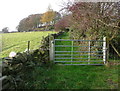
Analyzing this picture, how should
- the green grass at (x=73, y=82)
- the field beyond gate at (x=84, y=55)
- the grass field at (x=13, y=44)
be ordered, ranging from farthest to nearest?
the field beyond gate at (x=84, y=55) < the grass field at (x=13, y=44) < the green grass at (x=73, y=82)

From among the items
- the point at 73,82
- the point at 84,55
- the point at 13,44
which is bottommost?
the point at 73,82

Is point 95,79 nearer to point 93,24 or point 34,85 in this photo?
point 34,85

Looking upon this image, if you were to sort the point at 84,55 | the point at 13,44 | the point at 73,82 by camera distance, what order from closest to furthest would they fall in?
1. the point at 73,82
2. the point at 84,55
3. the point at 13,44

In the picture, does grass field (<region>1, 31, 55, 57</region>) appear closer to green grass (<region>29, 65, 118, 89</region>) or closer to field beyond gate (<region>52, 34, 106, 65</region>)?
field beyond gate (<region>52, 34, 106, 65</region>)

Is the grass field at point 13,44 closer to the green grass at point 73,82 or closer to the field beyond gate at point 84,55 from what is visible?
the field beyond gate at point 84,55

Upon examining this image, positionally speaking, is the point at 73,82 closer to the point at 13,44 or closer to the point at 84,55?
the point at 84,55

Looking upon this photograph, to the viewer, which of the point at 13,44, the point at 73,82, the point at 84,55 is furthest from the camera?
the point at 13,44

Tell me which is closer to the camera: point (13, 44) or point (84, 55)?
point (84, 55)

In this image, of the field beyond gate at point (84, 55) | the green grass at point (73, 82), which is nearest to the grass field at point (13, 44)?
the field beyond gate at point (84, 55)

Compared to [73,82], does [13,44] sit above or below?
above

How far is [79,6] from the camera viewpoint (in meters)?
5.18

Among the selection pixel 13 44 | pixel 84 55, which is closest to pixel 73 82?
pixel 84 55

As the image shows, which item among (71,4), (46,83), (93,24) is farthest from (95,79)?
(71,4)

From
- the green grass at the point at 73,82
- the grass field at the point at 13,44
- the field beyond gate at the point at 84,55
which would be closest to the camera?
the green grass at the point at 73,82
